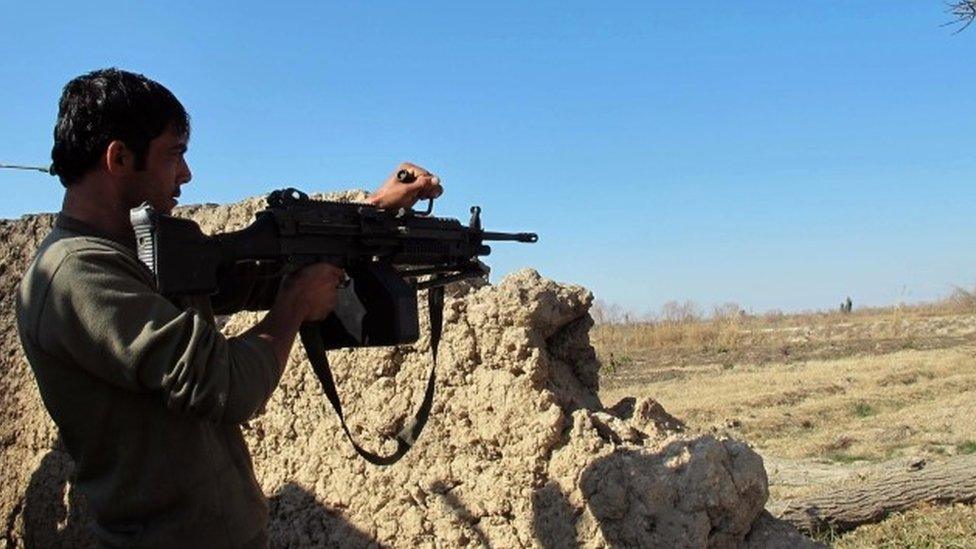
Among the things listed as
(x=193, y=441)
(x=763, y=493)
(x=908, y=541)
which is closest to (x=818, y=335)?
(x=908, y=541)

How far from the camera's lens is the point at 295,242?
2.44 meters

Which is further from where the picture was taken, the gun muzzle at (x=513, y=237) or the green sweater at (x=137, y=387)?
the gun muzzle at (x=513, y=237)

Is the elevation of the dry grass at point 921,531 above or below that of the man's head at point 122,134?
below

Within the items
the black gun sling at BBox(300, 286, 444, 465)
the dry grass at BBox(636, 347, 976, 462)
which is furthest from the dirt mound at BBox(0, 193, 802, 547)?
the dry grass at BBox(636, 347, 976, 462)

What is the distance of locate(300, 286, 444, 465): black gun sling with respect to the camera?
2.75 meters

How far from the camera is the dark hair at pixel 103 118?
2.13m

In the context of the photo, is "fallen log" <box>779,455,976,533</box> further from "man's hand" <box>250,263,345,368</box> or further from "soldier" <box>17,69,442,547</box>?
"soldier" <box>17,69,442,547</box>

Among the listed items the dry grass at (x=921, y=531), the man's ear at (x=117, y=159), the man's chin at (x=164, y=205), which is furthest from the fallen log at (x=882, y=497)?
the man's ear at (x=117, y=159)

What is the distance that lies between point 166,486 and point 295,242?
639mm

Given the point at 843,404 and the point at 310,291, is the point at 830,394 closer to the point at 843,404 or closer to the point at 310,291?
the point at 843,404

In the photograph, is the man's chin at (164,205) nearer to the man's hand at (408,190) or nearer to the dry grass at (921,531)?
the man's hand at (408,190)

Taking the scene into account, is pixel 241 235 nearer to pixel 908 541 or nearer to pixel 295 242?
pixel 295 242

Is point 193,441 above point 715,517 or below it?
above

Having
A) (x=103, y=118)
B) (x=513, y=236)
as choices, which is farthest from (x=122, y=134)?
(x=513, y=236)
